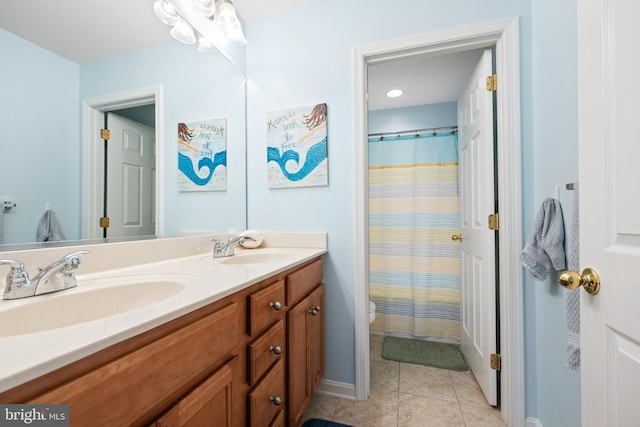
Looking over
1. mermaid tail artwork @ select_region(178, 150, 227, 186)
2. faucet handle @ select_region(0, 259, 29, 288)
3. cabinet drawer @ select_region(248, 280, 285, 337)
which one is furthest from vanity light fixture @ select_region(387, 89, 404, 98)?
faucet handle @ select_region(0, 259, 29, 288)

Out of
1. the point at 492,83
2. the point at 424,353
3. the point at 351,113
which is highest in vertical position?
the point at 492,83

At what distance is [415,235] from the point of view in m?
2.49

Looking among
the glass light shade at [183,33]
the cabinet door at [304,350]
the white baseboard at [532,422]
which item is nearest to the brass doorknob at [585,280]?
the cabinet door at [304,350]

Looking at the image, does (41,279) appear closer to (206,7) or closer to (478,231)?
(206,7)

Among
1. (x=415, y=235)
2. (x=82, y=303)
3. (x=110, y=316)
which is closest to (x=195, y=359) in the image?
(x=110, y=316)

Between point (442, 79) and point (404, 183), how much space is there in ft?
3.02

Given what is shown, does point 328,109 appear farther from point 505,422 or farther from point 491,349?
point 505,422

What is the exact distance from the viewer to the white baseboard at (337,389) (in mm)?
1521

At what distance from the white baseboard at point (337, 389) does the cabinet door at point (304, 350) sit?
0.57ft

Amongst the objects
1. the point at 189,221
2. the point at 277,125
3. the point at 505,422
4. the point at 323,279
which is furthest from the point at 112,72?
the point at 505,422

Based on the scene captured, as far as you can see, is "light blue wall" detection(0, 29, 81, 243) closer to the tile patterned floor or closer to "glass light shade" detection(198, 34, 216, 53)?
"glass light shade" detection(198, 34, 216, 53)

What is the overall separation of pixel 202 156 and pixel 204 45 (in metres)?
0.61

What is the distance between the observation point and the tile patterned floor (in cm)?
136

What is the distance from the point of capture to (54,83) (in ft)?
2.77
